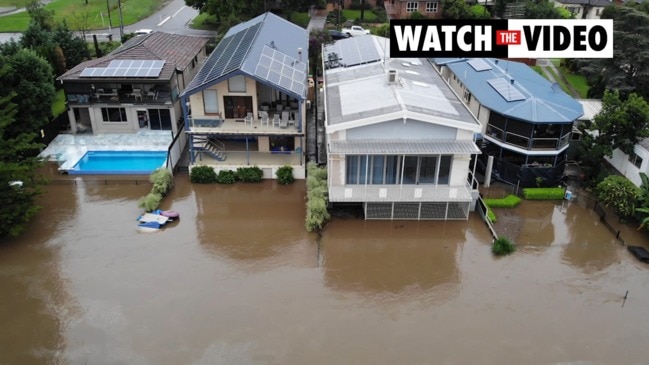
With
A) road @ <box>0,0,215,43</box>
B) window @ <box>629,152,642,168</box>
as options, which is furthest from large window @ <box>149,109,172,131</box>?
window @ <box>629,152,642,168</box>

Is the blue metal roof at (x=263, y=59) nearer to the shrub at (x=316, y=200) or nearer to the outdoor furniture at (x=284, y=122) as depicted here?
the outdoor furniture at (x=284, y=122)

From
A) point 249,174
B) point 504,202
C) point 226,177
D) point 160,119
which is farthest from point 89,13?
point 504,202

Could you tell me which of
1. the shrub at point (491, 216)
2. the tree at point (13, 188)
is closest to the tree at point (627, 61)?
the shrub at point (491, 216)

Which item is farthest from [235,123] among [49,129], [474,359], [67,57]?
[67,57]

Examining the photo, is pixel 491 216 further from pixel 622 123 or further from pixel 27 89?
pixel 27 89

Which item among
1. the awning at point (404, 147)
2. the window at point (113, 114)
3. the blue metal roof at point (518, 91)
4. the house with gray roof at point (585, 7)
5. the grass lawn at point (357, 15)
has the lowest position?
the window at point (113, 114)
